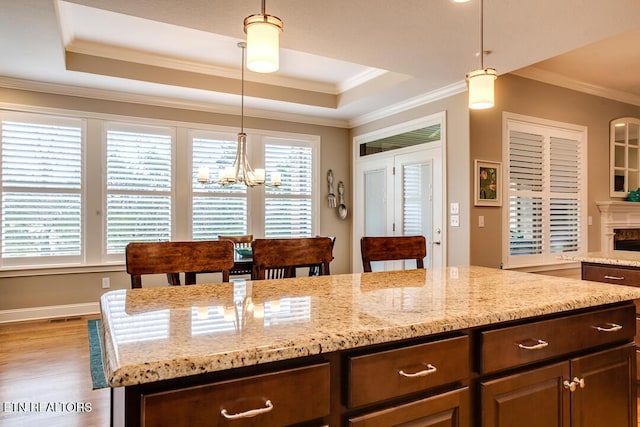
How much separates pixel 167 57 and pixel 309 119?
2.08m

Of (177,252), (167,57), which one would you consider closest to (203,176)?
(167,57)

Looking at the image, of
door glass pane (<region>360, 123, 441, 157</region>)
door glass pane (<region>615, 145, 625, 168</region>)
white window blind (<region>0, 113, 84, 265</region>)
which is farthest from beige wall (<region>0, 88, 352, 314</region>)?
door glass pane (<region>615, 145, 625, 168</region>)

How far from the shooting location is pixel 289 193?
18.4 feet

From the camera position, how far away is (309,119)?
5.66 meters

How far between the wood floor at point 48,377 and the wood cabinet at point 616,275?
3244 mm

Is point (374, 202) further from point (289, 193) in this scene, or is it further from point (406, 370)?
point (406, 370)

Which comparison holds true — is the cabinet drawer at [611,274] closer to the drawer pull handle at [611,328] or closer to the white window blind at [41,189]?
the drawer pull handle at [611,328]

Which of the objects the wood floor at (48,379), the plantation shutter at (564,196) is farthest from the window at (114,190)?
the plantation shutter at (564,196)

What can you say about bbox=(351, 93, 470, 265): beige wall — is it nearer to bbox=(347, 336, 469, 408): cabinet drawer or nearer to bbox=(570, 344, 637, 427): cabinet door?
bbox=(570, 344, 637, 427): cabinet door

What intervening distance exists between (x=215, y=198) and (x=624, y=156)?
17.9 feet

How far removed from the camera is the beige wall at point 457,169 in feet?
13.1

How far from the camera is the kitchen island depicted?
2.62 feet

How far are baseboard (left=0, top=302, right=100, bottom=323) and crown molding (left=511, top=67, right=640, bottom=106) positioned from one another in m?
5.39

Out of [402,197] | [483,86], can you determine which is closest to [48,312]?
[402,197]
